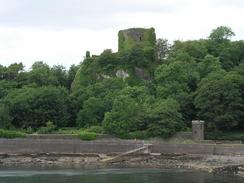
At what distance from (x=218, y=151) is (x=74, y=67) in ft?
143

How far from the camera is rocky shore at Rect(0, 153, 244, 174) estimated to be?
188ft

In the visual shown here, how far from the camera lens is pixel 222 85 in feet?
225

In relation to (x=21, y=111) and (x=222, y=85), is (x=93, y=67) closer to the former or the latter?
(x=21, y=111)

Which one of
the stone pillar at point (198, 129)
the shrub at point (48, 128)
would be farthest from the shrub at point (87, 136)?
the stone pillar at point (198, 129)

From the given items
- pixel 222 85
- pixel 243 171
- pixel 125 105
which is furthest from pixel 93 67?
pixel 243 171

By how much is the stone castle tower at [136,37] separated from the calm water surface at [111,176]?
38.1 meters

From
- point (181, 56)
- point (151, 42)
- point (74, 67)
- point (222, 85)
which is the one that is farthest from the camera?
point (74, 67)

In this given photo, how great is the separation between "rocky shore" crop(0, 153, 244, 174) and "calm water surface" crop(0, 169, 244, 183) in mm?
4734

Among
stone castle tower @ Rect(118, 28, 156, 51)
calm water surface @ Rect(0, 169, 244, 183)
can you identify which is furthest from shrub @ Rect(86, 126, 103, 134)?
stone castle tower @ Rect(118, 28, 156, 51)

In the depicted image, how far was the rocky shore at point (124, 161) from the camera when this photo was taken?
5738 centimetres

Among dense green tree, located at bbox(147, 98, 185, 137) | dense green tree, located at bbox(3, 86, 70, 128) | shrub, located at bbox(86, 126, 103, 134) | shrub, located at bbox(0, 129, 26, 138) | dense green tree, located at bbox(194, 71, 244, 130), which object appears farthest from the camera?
dense green tree, located at bbox(3, 86, 70, 128)

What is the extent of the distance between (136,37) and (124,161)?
106 ft

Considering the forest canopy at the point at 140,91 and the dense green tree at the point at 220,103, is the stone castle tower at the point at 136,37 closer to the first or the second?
the forest canopy at the point at 140,91

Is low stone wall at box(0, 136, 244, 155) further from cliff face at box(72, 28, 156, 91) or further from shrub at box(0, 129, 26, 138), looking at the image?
cliff face at box(72, 28, 156, 91)
